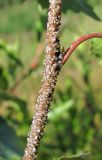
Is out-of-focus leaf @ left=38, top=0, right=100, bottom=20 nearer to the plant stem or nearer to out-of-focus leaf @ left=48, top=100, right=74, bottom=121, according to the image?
the plant stem

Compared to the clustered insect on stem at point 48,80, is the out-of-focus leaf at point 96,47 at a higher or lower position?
higher

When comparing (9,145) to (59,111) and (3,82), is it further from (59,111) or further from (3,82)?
(59,111)

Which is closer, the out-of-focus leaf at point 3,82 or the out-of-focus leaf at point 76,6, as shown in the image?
the out-of-focus leaf at point 76,6

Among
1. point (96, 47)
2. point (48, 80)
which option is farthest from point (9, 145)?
point (48, 80)

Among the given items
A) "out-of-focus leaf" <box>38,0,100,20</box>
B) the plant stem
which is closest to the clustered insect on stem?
the plant stem

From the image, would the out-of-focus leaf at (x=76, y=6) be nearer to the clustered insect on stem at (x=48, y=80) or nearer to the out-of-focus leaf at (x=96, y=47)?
the out-of-focus leaf at (x=96, y=47)

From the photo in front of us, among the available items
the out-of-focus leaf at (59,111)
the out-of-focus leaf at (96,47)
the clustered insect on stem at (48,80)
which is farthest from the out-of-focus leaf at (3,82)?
the clustered insect on stem at (48,80)
